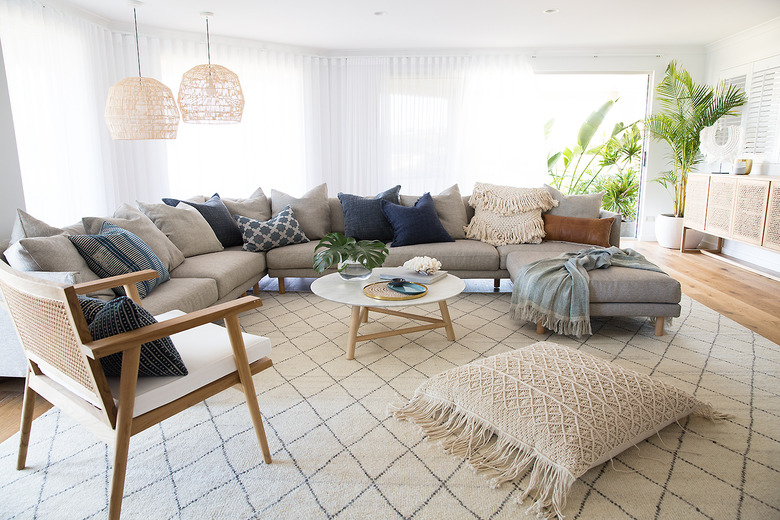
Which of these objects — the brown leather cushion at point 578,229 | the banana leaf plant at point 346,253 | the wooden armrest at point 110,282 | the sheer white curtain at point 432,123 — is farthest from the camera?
the sheer white curtain at point 432,123

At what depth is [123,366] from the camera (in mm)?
1421

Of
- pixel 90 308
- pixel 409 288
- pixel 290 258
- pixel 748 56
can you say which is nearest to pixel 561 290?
pixel 409 288

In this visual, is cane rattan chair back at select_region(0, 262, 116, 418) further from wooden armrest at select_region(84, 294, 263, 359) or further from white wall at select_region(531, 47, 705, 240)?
white wall at select_region(531, 47, 705, 240)

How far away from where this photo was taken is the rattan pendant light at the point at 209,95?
4051 mm

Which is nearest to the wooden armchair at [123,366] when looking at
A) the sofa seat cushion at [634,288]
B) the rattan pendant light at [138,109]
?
the sofa seat cushion at [634,288]

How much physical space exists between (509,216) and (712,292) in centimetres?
183

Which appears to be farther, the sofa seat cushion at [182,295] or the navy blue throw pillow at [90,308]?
the sofa seat cushion at [182,295]

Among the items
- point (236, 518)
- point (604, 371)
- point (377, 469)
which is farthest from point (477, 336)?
point (236, 518)

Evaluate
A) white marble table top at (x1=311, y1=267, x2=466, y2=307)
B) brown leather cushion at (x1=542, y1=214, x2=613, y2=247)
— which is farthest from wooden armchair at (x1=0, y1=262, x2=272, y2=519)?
brown leather cushion at (x1=542, y1=214, x2=613, y2=247)

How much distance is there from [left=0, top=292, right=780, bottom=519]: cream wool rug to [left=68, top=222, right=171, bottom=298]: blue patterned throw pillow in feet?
2.47

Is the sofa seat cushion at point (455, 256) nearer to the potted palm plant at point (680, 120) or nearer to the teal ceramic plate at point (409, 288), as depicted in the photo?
the teal ceramic plate at point (409, 288)

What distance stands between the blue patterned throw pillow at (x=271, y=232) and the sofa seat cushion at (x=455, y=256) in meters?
0.85

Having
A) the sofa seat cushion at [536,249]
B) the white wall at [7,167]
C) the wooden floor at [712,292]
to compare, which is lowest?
the wooden floor at [712,292]

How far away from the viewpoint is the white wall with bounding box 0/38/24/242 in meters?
2.79
